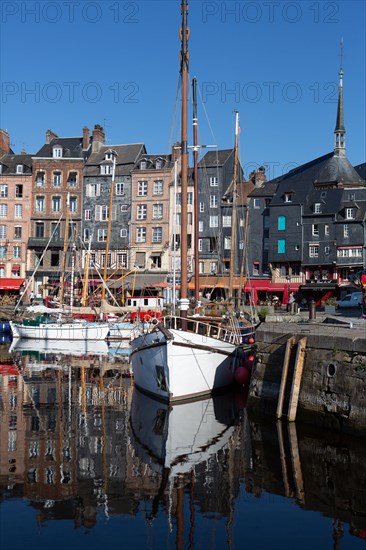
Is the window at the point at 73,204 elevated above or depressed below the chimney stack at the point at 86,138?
below

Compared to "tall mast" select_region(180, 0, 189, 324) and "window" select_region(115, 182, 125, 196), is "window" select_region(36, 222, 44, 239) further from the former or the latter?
"tall mast" select_region(180, 0, 189, 324)

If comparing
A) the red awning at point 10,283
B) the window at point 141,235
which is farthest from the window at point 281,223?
the red awning at point 10,283

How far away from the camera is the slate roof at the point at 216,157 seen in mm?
68125

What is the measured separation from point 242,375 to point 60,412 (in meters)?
7.10

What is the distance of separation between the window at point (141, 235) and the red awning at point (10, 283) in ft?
42.9

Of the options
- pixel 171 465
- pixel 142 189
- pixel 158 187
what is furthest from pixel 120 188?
pixel 171 465

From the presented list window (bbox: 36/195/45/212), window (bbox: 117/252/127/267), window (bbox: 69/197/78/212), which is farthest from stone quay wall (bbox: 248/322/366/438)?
window (bbox: 36/195/45/212)

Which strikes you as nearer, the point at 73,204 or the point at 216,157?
the point at 216,157

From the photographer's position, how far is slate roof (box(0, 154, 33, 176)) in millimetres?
70438

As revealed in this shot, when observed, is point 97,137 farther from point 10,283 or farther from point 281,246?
point 281,246

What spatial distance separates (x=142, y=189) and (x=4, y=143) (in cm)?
1912

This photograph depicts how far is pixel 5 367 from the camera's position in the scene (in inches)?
1248

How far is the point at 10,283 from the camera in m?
68.1

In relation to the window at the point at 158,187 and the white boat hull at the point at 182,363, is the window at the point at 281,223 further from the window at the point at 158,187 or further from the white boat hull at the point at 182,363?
the white boat hull at the point at 182,363
